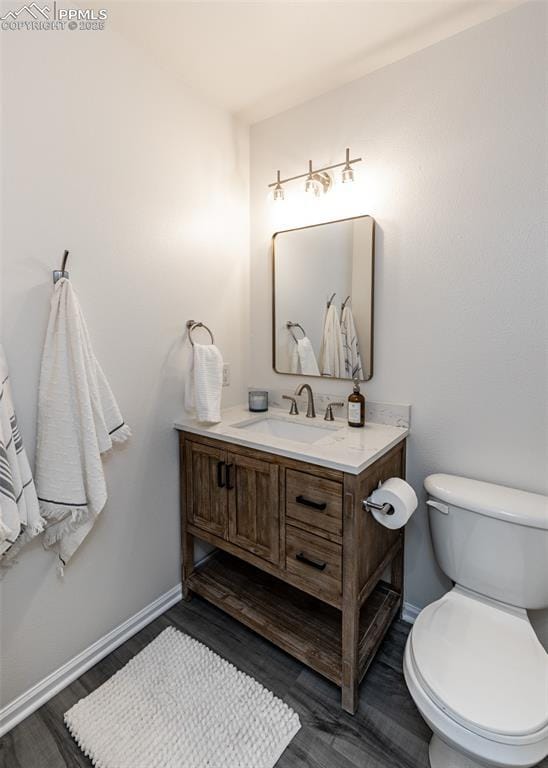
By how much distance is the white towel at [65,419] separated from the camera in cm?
124

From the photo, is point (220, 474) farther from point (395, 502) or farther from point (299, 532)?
point (395, 502)

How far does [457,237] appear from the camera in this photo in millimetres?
1479

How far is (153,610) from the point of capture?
173 cm

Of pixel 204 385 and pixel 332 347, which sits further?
pixel 332 347

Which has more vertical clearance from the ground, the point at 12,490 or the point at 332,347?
the point at 332,347

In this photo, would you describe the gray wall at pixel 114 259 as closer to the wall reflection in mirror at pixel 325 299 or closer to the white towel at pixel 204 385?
the white towel at pixel 204 385

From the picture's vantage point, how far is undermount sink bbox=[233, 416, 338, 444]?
5.77ft

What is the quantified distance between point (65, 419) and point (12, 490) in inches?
10.3

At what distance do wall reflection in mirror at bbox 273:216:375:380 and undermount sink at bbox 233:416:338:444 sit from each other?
28cm

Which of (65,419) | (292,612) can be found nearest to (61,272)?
(65,419)

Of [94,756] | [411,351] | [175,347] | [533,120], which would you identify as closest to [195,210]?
[175,347]

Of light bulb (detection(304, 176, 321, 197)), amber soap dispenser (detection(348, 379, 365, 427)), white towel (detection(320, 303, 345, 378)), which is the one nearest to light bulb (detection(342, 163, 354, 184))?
light bulb (detection(304, 176, 321, 197))

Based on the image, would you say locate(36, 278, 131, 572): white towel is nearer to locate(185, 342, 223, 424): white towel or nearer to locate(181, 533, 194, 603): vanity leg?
locate(185, 342, 223, 424): white towel

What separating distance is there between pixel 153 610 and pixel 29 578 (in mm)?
650
